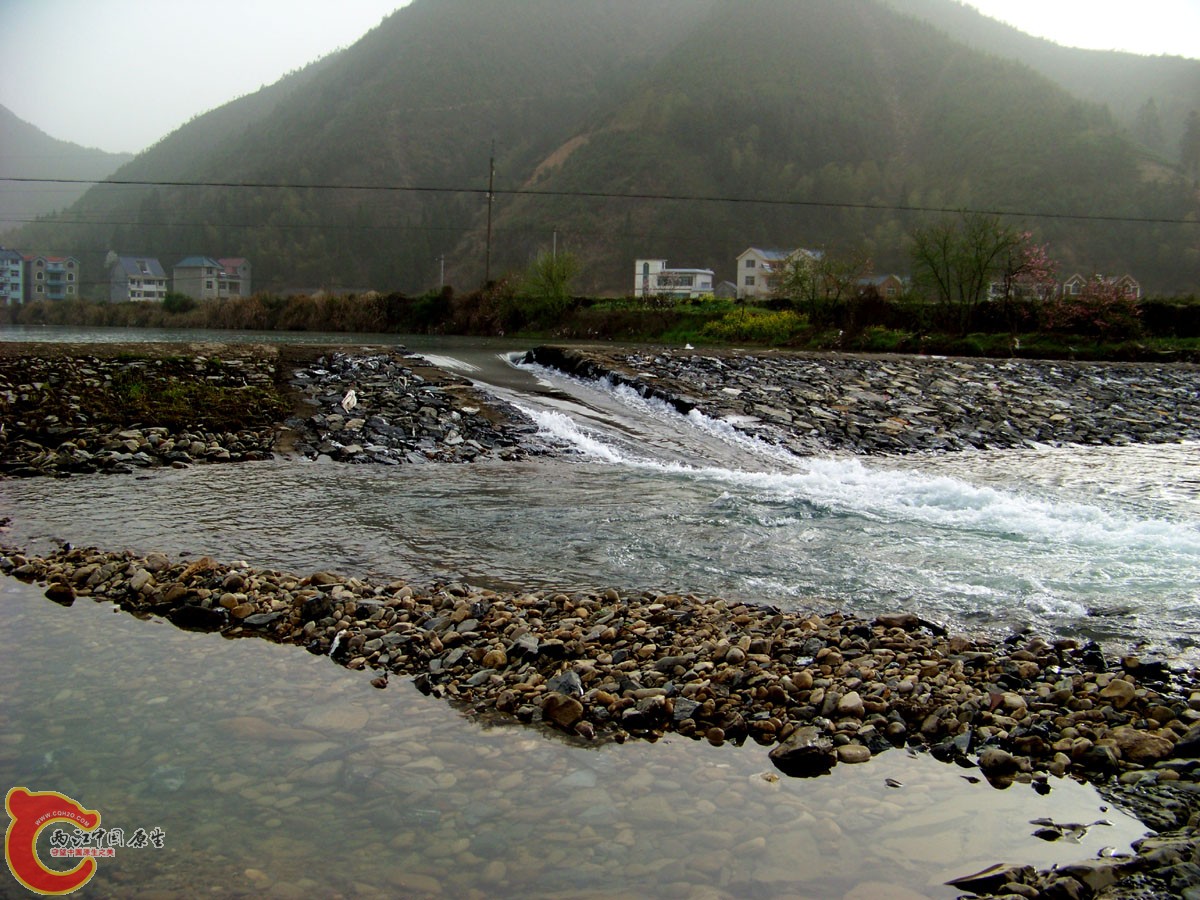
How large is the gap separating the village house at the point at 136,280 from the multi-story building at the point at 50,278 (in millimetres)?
4464

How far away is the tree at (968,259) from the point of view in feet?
120

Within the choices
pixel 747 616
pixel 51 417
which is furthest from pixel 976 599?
pixel 51 417

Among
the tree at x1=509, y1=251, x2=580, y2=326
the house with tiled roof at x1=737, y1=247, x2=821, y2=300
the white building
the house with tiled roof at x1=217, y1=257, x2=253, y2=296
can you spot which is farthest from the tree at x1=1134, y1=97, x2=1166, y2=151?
the house with tiled roof at x1=217, y1=257, x2=253, y2=296

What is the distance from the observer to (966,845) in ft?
11.4

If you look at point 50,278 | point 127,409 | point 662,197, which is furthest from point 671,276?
point 127,409

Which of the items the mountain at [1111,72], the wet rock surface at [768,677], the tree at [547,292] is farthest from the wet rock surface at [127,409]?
the mountain at [1111,72]

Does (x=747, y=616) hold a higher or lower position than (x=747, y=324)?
lower

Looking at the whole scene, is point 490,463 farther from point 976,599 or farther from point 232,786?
point 232,786

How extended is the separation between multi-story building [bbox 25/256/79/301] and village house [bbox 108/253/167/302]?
446 centimetres

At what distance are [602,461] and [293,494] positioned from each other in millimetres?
4617

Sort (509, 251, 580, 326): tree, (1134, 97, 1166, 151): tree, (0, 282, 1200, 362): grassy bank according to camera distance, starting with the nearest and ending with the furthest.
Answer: (0, 282, 1200, 362): grassy bank, (509, 251, 580, 326): tree, (1134, 97, 1166, 151): tree

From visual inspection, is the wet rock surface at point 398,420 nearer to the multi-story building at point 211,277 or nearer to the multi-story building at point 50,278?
the multi-story building at point 50,278

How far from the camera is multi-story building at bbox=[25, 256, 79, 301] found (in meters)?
99.1

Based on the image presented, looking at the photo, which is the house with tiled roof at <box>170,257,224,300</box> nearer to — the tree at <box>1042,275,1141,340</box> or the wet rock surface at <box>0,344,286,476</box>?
the tree at <box>1042,275,1141,340</box>
